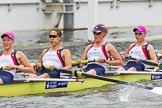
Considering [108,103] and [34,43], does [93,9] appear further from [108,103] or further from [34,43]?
[108,103]

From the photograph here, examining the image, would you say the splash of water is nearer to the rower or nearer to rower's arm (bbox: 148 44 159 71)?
the rower

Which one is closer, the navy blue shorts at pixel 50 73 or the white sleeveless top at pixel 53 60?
the navy blue shorts at pixel 50 73

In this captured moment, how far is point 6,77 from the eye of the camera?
11.9 m

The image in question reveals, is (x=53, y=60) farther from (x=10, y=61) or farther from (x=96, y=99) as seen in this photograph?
(x=96, y=99)

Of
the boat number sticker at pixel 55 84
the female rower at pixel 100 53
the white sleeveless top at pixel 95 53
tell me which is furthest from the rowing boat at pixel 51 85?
the white sleeveless top at pixel 95 53

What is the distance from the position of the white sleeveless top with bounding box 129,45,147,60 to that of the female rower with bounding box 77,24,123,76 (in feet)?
3.37

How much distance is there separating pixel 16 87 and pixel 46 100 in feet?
2.17

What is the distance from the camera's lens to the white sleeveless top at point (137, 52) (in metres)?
14.5

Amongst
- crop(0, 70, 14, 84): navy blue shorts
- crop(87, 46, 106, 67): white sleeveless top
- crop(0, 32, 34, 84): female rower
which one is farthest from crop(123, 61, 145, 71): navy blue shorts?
crop(0, 70, 14, 84): navy blue shorts

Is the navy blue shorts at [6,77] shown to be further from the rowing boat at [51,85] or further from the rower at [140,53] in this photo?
the rower at [140,53]

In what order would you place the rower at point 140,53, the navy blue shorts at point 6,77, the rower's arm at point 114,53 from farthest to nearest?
the rower at point 140,53, the rower's arm at point 114,53, the navy blue shorts at point 6,77

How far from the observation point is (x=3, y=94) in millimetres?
11719

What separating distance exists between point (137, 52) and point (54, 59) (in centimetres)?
266

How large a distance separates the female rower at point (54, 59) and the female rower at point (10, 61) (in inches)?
18.5
